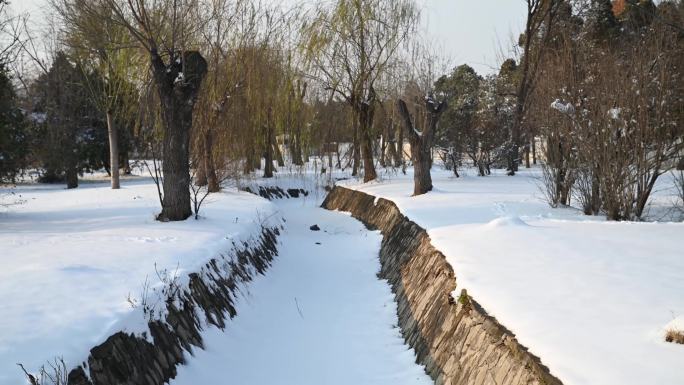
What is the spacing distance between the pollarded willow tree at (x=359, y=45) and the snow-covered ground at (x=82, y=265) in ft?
29.6

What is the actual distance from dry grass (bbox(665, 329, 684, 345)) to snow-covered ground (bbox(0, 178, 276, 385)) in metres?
3.56

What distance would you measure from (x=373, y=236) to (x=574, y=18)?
50.4ft

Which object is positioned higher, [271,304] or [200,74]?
[200,74]

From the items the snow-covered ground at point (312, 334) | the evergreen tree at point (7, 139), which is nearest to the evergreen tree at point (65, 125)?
the evergreen tree at point (7, 139)

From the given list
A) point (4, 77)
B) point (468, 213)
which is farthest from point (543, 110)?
point (4, 77)

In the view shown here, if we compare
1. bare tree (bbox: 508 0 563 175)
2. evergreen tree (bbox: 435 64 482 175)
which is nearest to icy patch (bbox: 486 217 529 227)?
evergreen tree (bbox: 435 64 482 175)

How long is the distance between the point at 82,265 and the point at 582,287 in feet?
15.7

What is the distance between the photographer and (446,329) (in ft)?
15.7

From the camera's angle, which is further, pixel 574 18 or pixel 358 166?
pixel 358 166

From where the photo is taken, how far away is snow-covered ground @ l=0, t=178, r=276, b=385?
139 inches

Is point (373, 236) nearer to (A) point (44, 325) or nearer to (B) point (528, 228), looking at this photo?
(B) point (528, 228)

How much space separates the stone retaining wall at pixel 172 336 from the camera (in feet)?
11.7

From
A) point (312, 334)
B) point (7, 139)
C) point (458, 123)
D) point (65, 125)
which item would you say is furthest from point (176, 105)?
point (458, 123)

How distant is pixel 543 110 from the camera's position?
10.8 m
